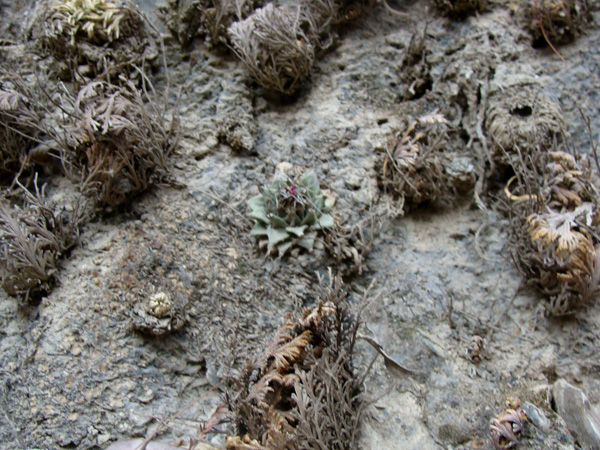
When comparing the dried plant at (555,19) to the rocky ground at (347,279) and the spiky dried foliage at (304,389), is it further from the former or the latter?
the spiky dried foliage at (304,389)

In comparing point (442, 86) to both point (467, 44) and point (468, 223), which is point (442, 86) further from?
point (468, 223)

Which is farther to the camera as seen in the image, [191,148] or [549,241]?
[191,148]

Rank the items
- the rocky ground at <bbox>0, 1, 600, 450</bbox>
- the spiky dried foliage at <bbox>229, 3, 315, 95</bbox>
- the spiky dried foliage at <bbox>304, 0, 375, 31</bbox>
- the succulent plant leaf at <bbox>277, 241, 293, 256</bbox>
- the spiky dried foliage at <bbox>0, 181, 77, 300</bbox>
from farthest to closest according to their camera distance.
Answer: the spiky dried foliage at <bbox>304, 0, 375, 31</bbox> → the spiky dried foliage at <bbox>229, 3, 315, 95</bbox> → the succulent plant leaf at <bbox>277, 241, 293, 256</bbox> → the spiky dried foliage at <bbox>0, 181, 77, 300</bbox> → the rocky ground at <bbox>0, 1, 600, 450</bbox>

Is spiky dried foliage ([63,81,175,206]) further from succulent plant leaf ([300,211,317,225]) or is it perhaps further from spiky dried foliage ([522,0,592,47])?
spiky dried foliage ([522,0,592,47])

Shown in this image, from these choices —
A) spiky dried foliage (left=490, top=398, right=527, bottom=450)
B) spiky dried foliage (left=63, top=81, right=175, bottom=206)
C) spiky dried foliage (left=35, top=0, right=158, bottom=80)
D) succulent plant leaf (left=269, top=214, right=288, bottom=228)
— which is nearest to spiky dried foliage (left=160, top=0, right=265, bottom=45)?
spiky dried foliage (left=35, top=0, right=158, bottom=80)

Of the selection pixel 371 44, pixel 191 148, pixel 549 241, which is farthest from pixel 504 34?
pixel 191 148

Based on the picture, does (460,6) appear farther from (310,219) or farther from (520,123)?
(310,219)
